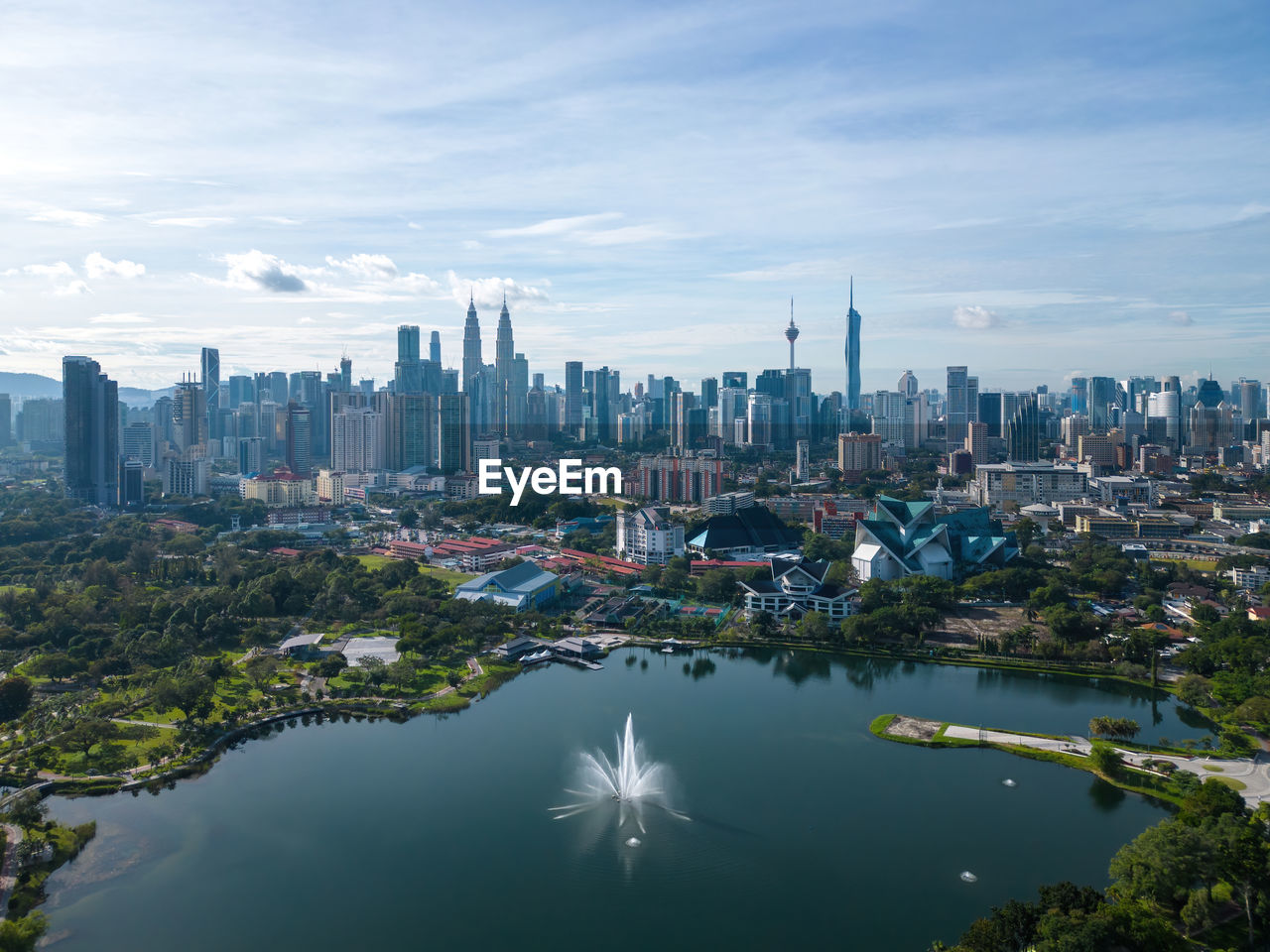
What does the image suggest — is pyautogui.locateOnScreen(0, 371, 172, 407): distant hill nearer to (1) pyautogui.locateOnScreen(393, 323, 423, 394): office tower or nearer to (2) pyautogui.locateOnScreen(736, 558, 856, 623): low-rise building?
(1) pyautogui.locateOnScreen(393, 323, 423, 394): office tower

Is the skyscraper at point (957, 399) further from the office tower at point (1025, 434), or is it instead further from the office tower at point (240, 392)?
the office tower at point (240, 392)

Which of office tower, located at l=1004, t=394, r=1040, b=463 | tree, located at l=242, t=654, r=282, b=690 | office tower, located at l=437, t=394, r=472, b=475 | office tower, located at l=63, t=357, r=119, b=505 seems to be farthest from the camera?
office tower, located at l=1004, t=394, r=1040, b=463

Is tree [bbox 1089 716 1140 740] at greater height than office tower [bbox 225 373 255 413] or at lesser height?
lesser

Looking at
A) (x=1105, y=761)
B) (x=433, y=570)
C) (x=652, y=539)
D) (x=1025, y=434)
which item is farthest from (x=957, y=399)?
(x=1105, y=761)

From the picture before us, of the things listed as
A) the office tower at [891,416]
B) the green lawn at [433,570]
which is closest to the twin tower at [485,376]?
the office tower at [891,416]

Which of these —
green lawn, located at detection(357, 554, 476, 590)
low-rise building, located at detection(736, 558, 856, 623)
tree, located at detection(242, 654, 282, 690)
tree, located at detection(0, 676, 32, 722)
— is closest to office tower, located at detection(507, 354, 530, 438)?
green lawn, located at detection(357, 554, 476, 590)

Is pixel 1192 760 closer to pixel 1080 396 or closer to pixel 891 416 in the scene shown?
pixel 891 416

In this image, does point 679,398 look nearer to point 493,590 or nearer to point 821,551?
point 821,551
